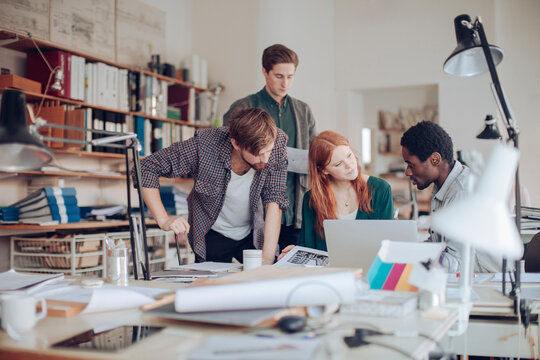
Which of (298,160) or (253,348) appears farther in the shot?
(298,160)

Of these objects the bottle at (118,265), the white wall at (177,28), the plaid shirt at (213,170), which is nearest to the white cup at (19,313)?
the bottle at (118,265)

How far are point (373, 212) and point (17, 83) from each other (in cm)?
A: 242

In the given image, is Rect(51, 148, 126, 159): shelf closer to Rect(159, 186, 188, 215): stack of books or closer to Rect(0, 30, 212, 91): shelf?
Rect(159, 186, 188, 215): stack of books

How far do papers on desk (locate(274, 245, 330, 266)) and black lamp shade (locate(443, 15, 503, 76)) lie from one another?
31.4 inches

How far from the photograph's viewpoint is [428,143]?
2.07 meters

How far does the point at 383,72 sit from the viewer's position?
534 centimetres

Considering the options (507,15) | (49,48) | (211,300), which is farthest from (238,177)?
(507,15)

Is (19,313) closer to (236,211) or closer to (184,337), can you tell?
(184,337)

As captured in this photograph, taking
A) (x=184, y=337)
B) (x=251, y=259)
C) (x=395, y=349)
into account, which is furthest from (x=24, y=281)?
(x=395, y=349)

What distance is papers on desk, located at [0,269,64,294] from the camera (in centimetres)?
149

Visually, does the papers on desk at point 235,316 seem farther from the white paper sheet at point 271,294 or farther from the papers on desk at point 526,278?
the papers on desk at point 526,278

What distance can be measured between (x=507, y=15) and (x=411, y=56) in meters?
0.91

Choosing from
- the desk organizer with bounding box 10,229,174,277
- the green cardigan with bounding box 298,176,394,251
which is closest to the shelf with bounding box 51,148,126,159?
the desk organizer with bounding box 10,229,174,277

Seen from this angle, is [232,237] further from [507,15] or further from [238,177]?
[507,15]
